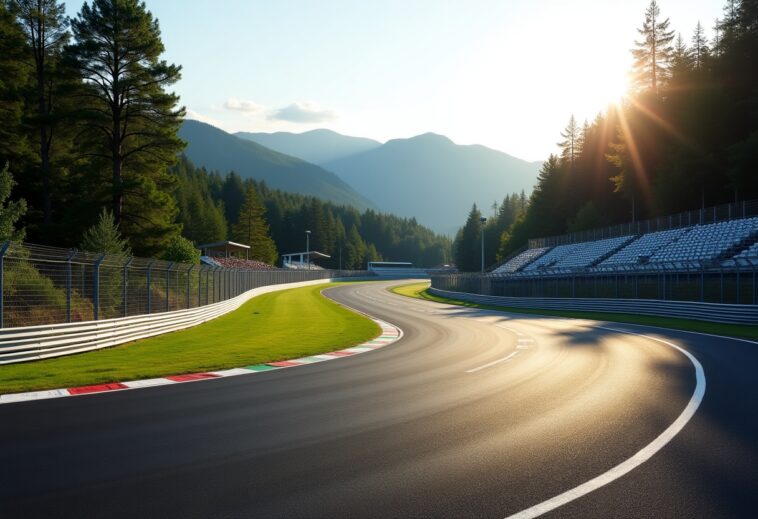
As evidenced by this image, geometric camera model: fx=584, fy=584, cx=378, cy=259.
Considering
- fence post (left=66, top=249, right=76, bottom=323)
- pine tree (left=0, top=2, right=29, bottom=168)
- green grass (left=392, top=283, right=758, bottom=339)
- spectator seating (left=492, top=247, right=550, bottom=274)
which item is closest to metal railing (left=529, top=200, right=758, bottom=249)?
spectator seating (left=492, top=247, right=550, bottom=274)

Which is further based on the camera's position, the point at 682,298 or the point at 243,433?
the point at 682,298

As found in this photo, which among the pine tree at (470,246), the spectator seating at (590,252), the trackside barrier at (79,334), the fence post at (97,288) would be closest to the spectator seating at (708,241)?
the spectator seating at (590,252)

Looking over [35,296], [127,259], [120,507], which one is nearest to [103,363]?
[35,296]

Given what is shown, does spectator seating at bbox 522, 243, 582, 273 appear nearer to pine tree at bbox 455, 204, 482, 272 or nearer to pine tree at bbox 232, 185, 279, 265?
pine tree at bbox 455, 204, 482, 272

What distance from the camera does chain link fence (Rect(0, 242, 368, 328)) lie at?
14257 mm

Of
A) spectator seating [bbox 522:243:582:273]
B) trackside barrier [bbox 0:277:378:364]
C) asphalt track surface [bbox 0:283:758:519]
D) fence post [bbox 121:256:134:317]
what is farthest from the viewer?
spectator seating [bbox 522:243:582:273]

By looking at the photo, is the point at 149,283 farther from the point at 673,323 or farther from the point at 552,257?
the point at 552,257

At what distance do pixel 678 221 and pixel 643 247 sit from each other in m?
3.69

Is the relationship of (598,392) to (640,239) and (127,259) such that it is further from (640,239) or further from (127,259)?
A: (640,239)

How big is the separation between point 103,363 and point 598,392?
10739 mm

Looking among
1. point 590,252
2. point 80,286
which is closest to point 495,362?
point 80,286

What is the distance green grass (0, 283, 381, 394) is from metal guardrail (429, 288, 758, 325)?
15084mm

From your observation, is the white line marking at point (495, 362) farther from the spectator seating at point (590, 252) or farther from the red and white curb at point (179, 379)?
A: the spectator seating at point (590, 252)

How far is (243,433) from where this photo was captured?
6.90 meters
